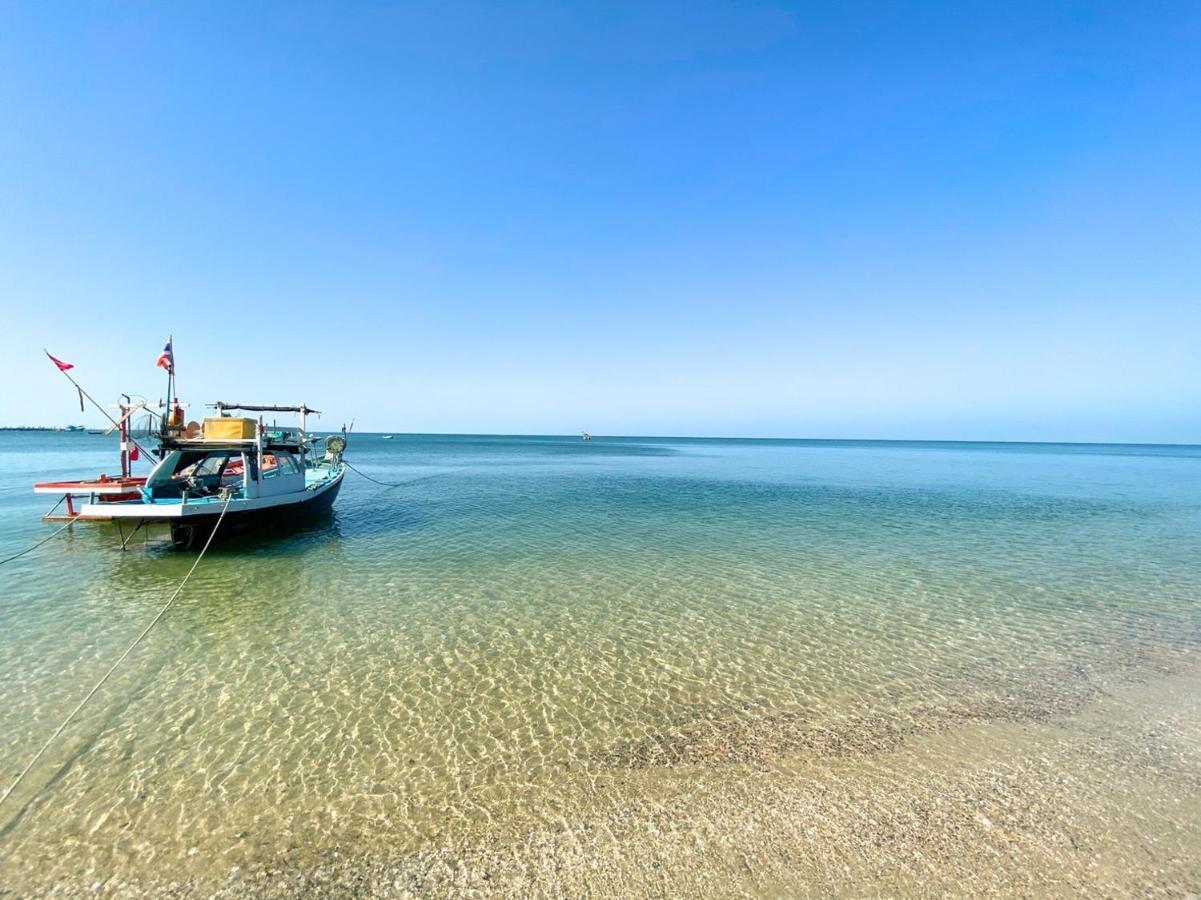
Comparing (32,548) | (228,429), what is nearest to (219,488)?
(228,429)

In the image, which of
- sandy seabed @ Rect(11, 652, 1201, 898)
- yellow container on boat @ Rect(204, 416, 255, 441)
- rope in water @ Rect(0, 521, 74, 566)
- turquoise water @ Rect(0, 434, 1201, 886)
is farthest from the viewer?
yellow container on boat @ Rect(204, 416, 255, 441)

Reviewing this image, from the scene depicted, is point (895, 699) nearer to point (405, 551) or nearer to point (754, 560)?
point (754, 560)

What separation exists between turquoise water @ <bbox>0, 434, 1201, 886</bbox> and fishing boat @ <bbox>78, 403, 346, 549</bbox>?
3.68 feet

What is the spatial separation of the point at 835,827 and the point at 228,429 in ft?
67.7

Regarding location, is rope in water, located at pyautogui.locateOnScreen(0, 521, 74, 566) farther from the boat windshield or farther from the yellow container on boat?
the yellow container on boat

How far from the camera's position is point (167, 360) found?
1892 cm

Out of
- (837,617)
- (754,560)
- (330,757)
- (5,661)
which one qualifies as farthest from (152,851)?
(754,560)

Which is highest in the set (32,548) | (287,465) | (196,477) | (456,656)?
(287,465)

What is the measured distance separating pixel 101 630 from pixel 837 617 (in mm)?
15557

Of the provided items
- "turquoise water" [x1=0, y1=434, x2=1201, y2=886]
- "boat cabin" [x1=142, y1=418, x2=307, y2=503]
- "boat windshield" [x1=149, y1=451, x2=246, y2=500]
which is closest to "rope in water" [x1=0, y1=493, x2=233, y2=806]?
"turquoise water" [x1=0, y1=434, x2=1201, y2=886]

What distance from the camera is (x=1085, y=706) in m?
7.40

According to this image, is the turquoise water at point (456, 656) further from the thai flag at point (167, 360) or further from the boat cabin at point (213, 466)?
the thai flag at point (167, 360)

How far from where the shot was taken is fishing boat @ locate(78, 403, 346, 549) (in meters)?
15.3

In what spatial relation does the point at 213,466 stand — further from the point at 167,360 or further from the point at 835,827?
the point at 835,827
